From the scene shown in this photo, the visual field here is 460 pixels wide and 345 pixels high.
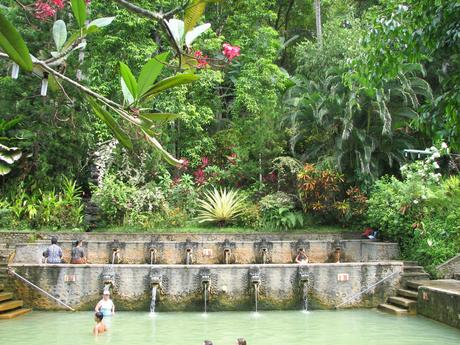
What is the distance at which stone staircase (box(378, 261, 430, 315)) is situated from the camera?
10.8 metres

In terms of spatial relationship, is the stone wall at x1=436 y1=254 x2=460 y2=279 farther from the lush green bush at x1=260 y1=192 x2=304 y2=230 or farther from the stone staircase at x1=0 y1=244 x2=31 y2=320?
the stone staircase at x1=0 y1=244 x2=31 y2=320

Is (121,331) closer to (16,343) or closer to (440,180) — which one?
(16,343)

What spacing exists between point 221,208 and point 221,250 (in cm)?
235

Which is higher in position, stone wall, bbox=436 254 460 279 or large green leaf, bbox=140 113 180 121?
large green leaf, bbox=140 113 180 121

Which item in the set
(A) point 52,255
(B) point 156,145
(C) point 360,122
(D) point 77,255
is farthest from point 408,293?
(B) point 156,145

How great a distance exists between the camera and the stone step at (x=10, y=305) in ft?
33.9

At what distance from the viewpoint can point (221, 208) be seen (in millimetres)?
15719

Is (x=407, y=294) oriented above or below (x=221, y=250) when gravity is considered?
below

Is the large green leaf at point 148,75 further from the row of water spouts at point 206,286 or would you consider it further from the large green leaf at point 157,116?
the row of water spouts at point 206,286

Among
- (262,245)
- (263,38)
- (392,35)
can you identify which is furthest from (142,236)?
(392,35)

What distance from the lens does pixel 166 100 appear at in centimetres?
1647

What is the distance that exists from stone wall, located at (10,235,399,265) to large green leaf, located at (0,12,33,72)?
40.0 ft

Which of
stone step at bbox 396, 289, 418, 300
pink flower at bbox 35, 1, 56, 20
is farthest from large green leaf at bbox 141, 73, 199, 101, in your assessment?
stone step at bbox 396, 289, 418, 300

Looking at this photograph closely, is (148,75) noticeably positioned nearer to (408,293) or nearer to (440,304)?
(440,304)
